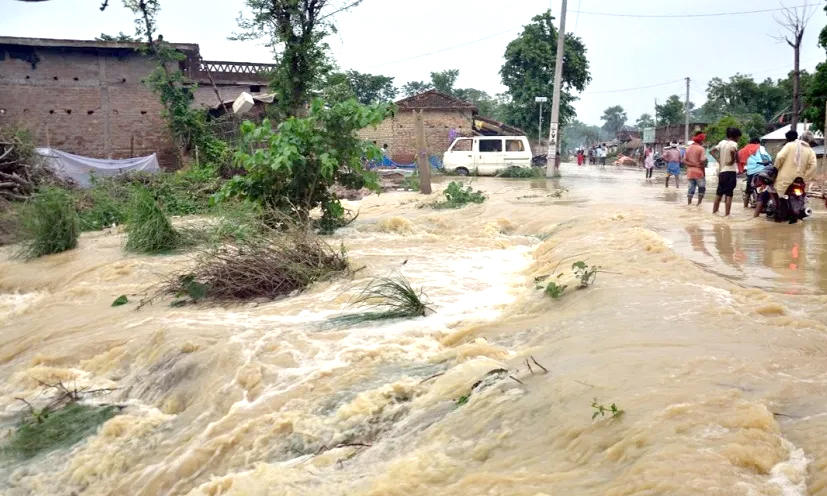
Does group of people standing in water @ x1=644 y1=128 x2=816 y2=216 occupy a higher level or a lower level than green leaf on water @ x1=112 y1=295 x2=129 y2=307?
higher

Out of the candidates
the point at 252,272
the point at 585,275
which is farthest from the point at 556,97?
the point at 585,275

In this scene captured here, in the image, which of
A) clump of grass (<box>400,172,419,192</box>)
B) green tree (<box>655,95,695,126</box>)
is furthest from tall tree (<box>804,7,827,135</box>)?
green tree (<box>655,95,695,126</box>)

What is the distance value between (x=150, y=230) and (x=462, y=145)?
17.4 m

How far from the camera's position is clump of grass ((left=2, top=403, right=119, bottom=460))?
186 inches

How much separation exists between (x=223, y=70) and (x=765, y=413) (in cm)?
2330

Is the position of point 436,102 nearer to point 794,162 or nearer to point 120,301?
point 794,162

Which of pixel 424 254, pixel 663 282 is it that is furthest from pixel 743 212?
pixel 663 282

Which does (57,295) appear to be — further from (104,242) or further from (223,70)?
(223,70)

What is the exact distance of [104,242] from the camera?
1189cm

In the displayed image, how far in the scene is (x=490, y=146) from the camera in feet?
82.0

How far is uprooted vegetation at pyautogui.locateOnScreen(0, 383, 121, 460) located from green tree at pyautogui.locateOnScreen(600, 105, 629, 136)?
10208cm

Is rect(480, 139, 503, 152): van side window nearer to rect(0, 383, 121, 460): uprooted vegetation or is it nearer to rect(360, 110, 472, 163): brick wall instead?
rect(360, 110, 472, 163): brick wall

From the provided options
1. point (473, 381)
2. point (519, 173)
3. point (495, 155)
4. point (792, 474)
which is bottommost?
point (473, 381)

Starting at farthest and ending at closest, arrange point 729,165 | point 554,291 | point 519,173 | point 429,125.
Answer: point 429,125, point 519,173, point 729,165, point 554,291
